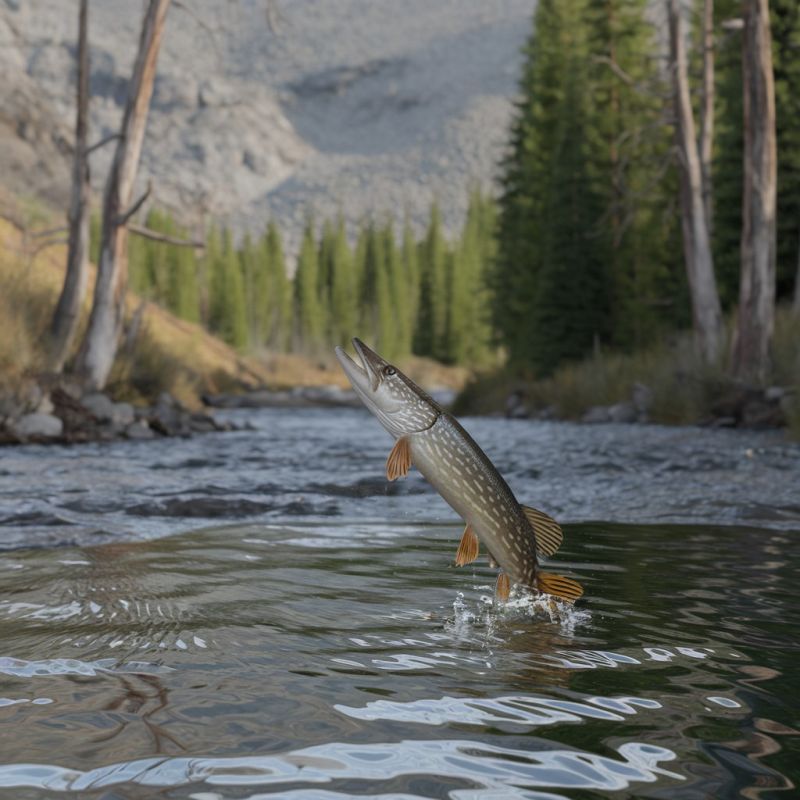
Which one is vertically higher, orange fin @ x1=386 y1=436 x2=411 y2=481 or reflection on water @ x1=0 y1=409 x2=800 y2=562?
orange fin @ x1=386 y1=436 x2=411 y2=481

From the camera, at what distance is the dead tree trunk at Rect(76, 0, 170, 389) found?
16.4 metres

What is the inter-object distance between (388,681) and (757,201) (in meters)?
15.2

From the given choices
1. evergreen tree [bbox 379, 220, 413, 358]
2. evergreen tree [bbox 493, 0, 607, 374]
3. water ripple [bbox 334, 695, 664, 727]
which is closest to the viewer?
water ripple [bbox 334, 695, 664, 727]

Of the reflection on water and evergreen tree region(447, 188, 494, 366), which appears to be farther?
evergreen tree region(447, 188, 494, 366)

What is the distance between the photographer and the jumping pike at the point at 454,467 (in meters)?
3.60

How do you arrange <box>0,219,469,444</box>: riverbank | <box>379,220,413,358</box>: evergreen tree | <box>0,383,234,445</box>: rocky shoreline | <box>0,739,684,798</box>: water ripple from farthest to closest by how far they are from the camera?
1. <box>379,220,413,358</box>: evergreen tree
2. <box>0,219,469,444</box>: riverbank
3. <box>0,383,234,445</box>: rocky shoreline
4. <box>0,739,684,798</box>: water ripple

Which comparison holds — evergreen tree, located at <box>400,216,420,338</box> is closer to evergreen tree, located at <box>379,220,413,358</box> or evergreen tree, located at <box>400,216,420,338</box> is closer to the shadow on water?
evergreen tree, located at <box>379,220,413,358</box>

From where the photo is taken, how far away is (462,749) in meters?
2.55

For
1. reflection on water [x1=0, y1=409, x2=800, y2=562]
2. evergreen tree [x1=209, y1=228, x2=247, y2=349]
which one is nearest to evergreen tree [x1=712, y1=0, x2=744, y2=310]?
reflection on water [x1=0, y1=409, x2=800, y2=562]

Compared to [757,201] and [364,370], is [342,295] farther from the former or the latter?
[364,370]

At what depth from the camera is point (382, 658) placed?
3393 millimetres

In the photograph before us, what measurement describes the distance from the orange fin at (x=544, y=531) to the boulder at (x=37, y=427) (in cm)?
1087

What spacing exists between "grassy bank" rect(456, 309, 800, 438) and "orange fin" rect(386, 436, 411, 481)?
9.76m

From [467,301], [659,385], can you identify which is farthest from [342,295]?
[659,385]
